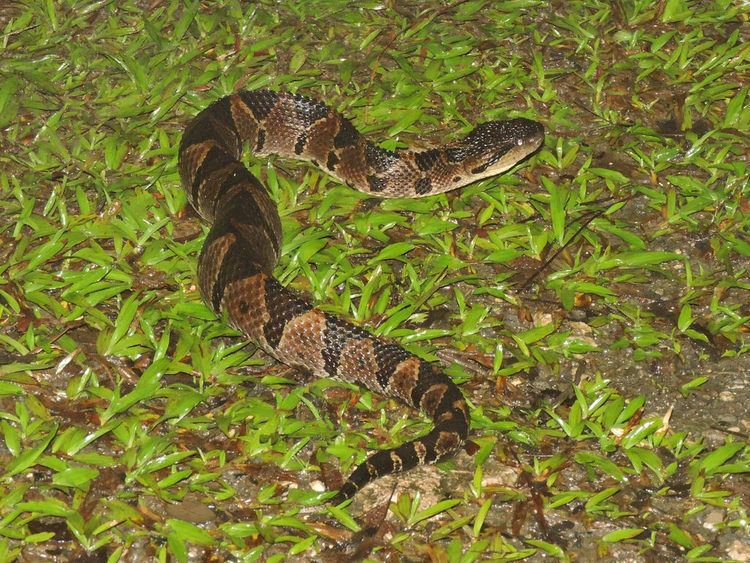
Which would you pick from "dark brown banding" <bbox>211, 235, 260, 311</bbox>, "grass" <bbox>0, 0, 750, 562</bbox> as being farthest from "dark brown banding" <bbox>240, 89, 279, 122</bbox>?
"dark brown banding" <bbox>211, 235, 260, 311</bbox>

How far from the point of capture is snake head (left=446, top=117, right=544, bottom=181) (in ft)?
25.2

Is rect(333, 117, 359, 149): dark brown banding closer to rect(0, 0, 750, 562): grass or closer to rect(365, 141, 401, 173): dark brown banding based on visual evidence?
rect(365, 141, 401, 173): dark brown banding

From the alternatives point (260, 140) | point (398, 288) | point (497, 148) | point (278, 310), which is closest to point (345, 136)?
point (260, 140)

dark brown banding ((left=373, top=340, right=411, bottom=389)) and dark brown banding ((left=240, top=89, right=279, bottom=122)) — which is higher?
dark brown banding ((left=240, top=89, right=279, bottom=122))

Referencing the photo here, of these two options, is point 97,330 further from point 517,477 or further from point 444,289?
point 517,477

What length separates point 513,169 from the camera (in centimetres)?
791

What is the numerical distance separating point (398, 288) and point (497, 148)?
64.8 inches

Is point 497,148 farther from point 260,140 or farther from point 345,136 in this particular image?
point 260,140

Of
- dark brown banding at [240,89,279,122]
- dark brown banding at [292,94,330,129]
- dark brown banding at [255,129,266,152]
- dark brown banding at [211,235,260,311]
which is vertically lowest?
dark brown banding at [211,235,260,311]

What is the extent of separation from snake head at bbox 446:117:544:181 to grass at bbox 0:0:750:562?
19 cm

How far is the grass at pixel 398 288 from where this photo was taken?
17.4ft

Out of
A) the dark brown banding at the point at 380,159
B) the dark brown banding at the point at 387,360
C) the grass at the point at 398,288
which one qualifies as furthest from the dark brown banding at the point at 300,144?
the dark brown banding at the point at 387,360

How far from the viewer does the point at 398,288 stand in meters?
6.83

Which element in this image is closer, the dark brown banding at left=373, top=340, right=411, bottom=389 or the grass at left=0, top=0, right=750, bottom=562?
the grass at left=0, top=0, right=750, bottom=562
